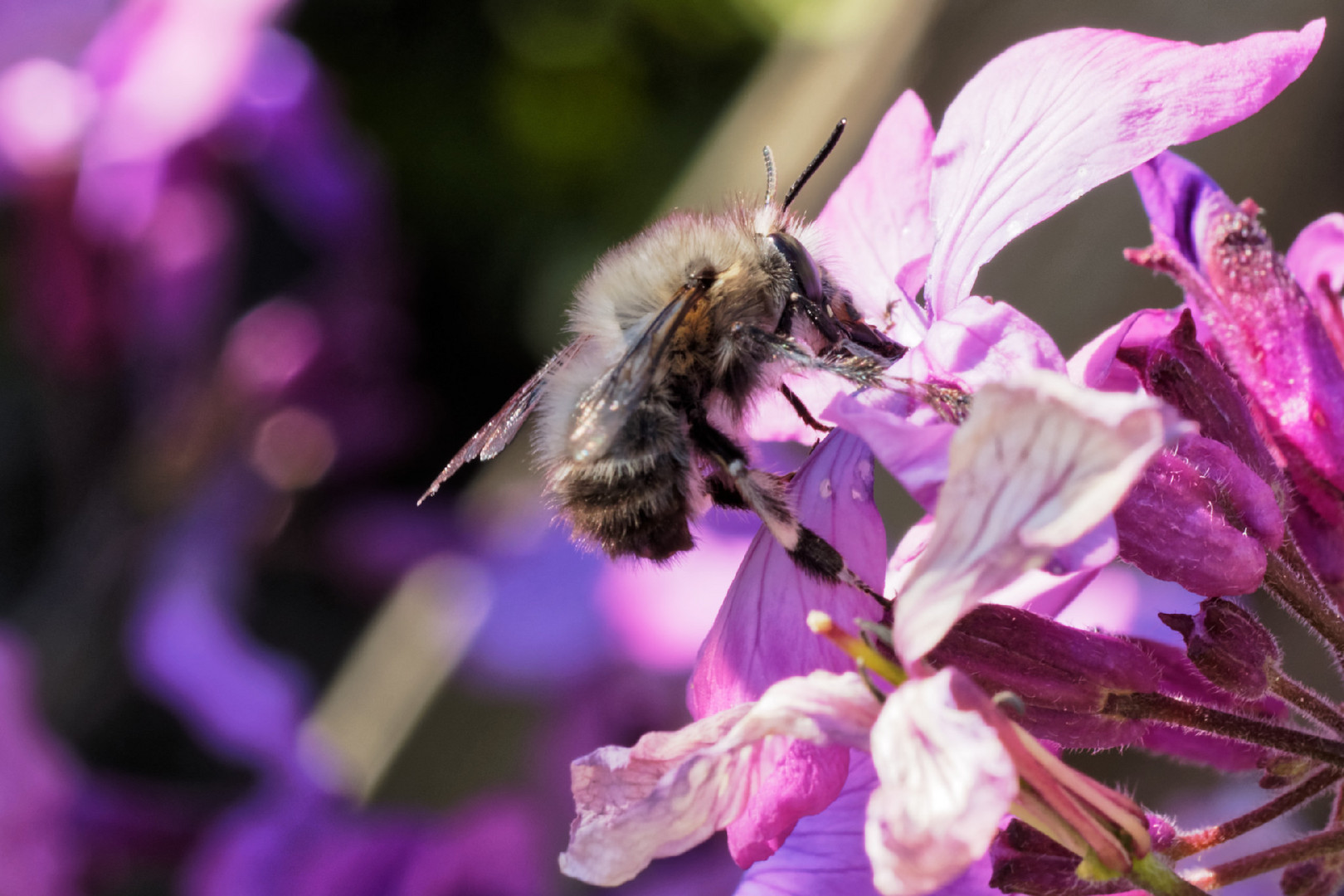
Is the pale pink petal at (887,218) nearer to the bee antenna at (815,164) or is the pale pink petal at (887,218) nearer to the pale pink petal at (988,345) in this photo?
the bee antenna at (815,164)

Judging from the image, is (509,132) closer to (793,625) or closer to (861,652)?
(793,625)

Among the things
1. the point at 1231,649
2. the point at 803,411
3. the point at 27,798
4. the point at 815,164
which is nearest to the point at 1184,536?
the point at 1231,649

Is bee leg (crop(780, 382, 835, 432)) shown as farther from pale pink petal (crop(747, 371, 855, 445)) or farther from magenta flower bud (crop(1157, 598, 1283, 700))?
magenta flower bud (crop(1157, 598, 1283, 700))

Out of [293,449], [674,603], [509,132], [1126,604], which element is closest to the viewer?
[1126,604]

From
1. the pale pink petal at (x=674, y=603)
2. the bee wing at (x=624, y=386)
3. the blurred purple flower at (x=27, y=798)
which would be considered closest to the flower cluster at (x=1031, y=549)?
the bee wing at (x=624, y=386)

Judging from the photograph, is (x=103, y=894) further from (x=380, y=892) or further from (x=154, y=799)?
(x=380, y=892)

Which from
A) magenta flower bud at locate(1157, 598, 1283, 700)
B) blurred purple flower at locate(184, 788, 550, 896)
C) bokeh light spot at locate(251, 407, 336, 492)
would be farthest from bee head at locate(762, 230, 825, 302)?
bokeh light spot at locate(251, 407, 336, 492)
